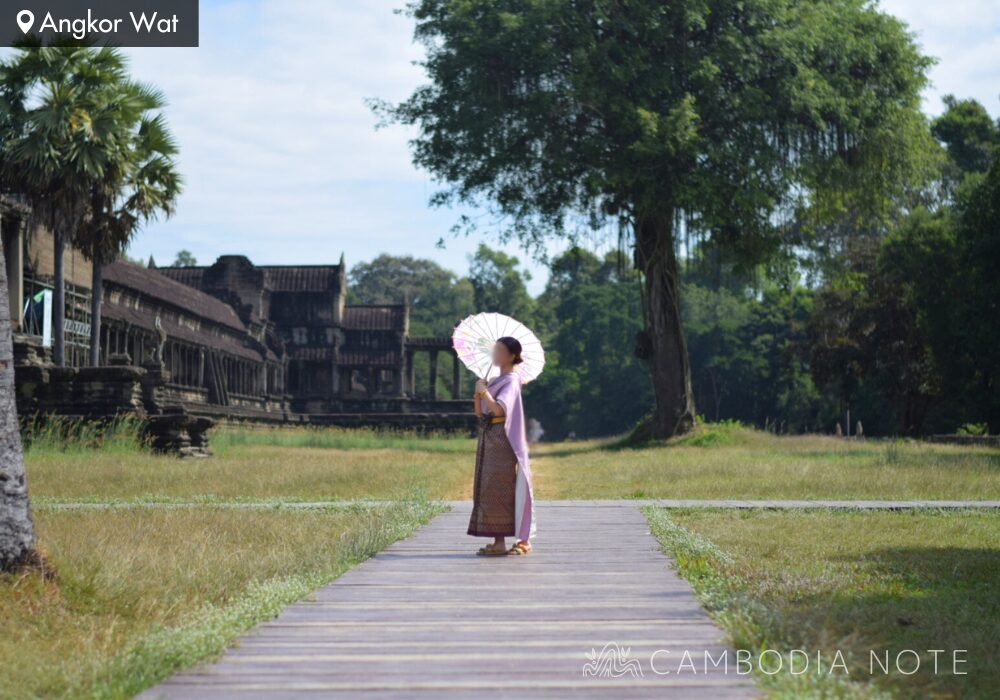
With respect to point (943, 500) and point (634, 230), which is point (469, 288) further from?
point (943, 500)

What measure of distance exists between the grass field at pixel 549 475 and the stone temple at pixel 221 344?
246cm

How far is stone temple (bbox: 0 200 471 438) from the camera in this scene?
87.7 feet

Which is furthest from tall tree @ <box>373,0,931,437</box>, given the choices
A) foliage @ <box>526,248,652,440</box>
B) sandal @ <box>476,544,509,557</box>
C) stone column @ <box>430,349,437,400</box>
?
foliage @ <box>526,248,652,440</box>

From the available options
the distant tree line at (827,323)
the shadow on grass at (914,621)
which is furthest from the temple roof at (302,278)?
the shadow on grass at (914,621)

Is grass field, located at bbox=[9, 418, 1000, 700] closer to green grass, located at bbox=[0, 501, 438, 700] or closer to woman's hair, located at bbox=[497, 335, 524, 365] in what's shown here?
green grass, located at bbox=[0, 501, 438, 700]

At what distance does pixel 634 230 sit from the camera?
1348 inches

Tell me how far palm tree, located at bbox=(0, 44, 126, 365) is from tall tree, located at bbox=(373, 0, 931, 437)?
9.45 metres

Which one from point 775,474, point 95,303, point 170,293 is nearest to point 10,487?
point 775,474

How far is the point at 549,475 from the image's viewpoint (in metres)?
24.3

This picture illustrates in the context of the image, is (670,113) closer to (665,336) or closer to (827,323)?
(665,336)

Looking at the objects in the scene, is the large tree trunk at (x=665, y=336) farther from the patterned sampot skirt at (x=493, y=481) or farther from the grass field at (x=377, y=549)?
the patterned sampot skirt at (x=493, y=481)

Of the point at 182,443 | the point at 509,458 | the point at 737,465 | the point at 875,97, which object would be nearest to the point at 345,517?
the point at 509,458

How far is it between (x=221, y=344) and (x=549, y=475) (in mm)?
31580

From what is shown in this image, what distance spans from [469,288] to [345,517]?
324ft
